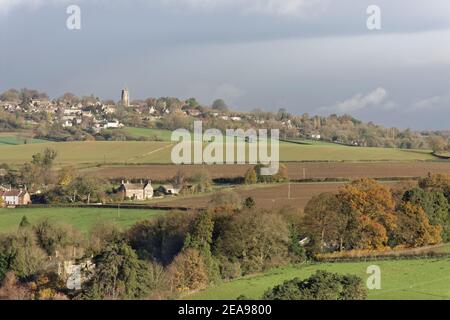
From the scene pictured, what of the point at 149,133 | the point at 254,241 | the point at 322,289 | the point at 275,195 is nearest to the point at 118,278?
the point at 322,289

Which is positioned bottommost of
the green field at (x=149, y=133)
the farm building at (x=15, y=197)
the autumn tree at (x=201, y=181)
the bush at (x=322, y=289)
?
the bush at (x=322, y=289)

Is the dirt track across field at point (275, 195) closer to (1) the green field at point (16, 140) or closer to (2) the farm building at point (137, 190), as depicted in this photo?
(2) the farm building at point (137, 190)

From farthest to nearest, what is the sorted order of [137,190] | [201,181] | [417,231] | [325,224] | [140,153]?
[140,153]
[201,181]
[137,190]
[417,231]
[325,224]

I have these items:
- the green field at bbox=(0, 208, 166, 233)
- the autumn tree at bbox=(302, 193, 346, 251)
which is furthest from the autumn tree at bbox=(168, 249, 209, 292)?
the green field at bbox=(0, 208, 166, 233)

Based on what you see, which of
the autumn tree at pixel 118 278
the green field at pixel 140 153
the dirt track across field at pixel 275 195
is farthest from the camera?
the green field at pixel 140 153

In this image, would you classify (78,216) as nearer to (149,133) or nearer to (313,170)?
(313,170)

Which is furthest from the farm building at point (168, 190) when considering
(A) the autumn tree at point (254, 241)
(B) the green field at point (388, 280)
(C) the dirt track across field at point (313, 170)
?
(B) the green field at point (388, 280)

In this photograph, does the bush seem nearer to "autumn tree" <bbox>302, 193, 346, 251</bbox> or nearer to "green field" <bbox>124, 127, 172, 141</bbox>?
"autumn tree" <bbox>302, 193, 346, 251</bbox>
